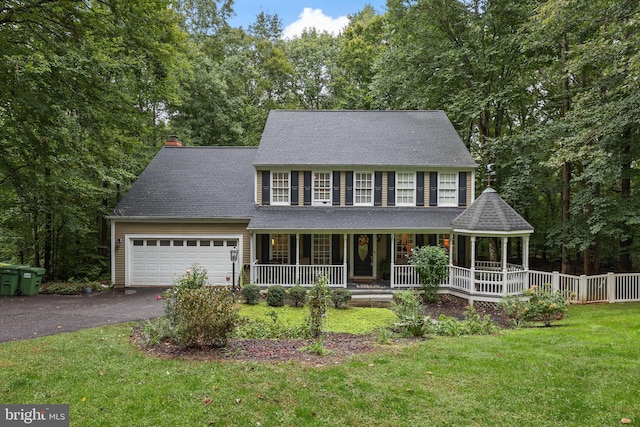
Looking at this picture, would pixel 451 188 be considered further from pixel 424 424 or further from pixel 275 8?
pixel 275 8

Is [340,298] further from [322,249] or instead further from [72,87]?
[72,87]

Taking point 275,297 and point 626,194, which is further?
point 626,194

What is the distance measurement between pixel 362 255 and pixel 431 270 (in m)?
3.47

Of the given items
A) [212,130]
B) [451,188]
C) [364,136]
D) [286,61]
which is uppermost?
[286,61]

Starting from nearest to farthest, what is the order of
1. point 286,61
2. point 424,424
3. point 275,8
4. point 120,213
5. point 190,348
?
point 424,424
point 190,348
point 120,213
point 286,61
point 275,8

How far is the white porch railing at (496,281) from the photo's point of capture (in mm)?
13055

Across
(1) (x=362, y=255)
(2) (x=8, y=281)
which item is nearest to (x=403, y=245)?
(1) (x=362, y=255)

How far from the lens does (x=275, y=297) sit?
12281mm

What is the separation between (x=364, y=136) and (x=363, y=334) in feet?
35.3

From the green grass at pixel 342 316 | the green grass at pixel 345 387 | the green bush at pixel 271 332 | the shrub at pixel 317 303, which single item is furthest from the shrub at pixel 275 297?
the green grass at pixel 345 387

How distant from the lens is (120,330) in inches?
326

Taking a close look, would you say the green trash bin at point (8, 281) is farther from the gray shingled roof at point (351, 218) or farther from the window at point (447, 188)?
the window at point (447, 188)

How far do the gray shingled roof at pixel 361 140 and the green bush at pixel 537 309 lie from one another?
6.50 meters

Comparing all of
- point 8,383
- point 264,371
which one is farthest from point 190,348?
point 8,383
